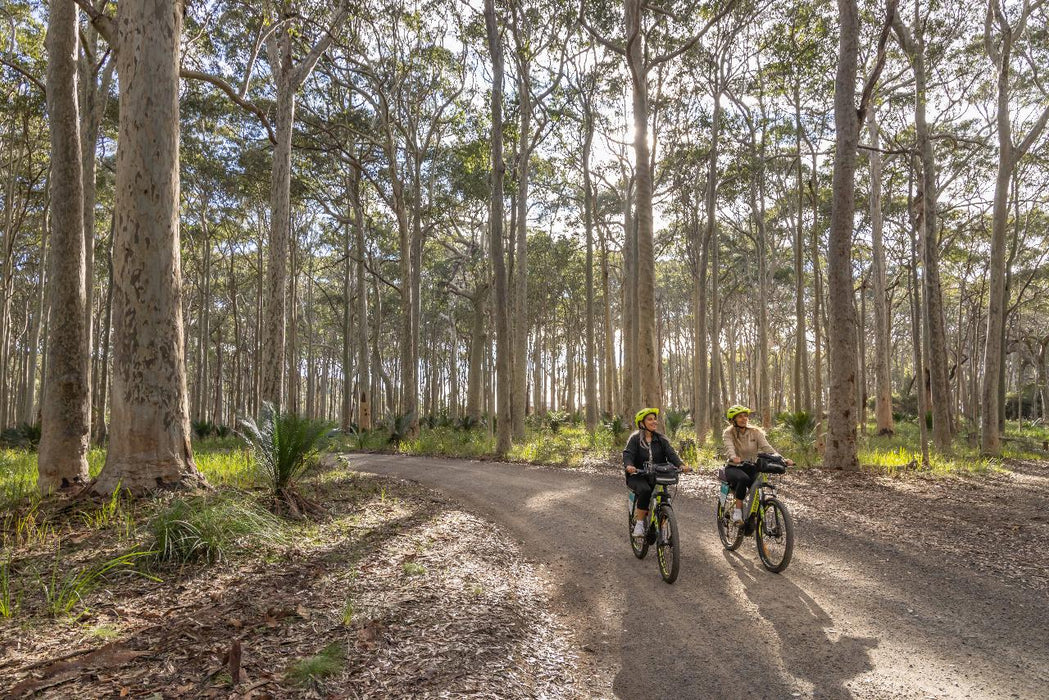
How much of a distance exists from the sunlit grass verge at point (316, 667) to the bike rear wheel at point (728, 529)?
394 cm

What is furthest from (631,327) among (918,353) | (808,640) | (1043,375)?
(1043,375)

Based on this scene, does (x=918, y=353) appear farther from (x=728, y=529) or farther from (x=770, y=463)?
(x=770, y=463)

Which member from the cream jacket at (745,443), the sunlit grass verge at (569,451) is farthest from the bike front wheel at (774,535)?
the sunlit grass verge at (569,451)

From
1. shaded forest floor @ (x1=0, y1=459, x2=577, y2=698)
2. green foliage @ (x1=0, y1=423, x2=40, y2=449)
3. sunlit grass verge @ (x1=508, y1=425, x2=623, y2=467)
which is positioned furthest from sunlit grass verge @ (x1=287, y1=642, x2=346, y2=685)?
green foliage @ (x1=0, y1=423, x2=40, y2=449)

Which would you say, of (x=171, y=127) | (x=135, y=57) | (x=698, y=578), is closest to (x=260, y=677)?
(x=698, y=578)

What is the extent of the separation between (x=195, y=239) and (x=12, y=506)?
895 inches

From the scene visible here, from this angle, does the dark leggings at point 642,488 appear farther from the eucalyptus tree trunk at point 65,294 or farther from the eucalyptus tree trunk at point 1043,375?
the eucalyptus tree trunk at point 1043,375

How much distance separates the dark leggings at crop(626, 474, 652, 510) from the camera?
5.22 meters

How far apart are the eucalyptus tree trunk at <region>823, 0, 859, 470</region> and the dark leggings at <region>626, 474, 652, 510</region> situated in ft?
22.7

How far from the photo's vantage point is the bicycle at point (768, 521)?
4.84 m

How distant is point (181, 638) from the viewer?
10.4 ft

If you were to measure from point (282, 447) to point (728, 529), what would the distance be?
16.6ft

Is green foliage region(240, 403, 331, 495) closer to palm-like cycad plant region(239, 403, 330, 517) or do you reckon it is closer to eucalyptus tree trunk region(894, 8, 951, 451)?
palm-like cycad plant region(239, 403, 330, 517)

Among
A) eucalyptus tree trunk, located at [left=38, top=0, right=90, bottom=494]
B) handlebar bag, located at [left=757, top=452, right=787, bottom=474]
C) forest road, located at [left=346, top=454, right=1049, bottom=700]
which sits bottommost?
forest road, located at [left=346, top=454, right=1049, bottom=700]
